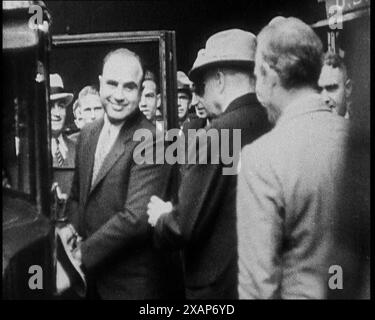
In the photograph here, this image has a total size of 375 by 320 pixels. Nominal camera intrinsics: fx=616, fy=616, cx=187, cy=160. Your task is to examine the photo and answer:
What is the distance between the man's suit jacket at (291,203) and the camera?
8.41ft

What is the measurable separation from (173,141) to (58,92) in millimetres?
589

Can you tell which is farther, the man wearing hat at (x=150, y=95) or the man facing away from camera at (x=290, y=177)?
the man wearing hat at (x=150, y=95)

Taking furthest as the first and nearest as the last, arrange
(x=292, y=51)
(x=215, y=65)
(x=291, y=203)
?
(x=215, y=65) → (x=292, y=51) → (x=291, y=203)

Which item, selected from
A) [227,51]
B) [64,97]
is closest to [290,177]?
[227,51]

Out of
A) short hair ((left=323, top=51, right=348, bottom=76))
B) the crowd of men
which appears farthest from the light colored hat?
short hair ((left=323, top=51, right=348, bottom=76))

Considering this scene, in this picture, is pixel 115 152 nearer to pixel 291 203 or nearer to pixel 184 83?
pixel 184 83

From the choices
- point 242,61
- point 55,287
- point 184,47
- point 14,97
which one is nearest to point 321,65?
point 242,61

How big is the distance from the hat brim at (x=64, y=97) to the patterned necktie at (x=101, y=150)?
0.23m

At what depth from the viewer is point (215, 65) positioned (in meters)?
2.82

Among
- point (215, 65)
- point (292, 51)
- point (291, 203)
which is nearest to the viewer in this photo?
point (291, 203)

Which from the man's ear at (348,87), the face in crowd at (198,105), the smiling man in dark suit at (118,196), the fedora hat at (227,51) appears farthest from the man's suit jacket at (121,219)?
the man's ear at (348,87)

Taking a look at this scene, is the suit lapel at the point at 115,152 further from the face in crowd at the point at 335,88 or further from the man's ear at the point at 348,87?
the man's ear at the point at 348,87

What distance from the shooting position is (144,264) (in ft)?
9.33
